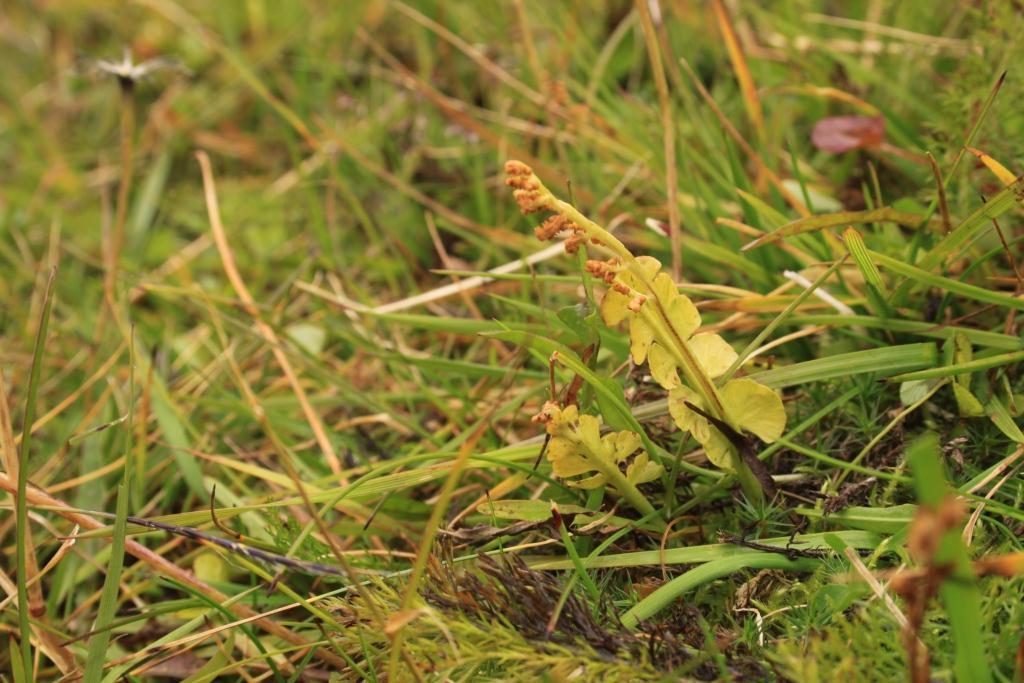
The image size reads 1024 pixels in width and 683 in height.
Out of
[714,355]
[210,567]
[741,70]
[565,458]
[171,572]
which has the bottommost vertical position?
[210,567]

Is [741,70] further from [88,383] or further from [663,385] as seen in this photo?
[88,383]

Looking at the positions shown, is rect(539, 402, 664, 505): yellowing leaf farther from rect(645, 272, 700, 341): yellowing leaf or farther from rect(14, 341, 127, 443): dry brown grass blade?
rect(14, 341, 127, 443): dry brown grass blade

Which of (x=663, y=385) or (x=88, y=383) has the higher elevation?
(x=663, y=385)

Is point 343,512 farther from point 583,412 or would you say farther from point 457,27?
point 457,27

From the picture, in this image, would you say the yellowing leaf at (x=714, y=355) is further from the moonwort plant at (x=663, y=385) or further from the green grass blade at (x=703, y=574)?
the green grass blade at (x=703, y=574)

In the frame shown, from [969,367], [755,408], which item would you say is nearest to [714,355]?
[755,408]

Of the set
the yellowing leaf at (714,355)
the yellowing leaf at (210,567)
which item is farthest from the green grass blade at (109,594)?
the yellowing leaf at (714,355)

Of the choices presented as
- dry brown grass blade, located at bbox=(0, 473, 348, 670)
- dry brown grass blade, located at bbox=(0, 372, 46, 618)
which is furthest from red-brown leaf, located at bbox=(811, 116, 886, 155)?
dry brown grass blade, located at bbox=(0, 372, 46, 618)

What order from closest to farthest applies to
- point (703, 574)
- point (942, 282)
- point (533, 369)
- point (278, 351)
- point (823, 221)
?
point (703, 574) < point (942, 282) < point (823, 221) < point (533, 369) < point (278, 351)
